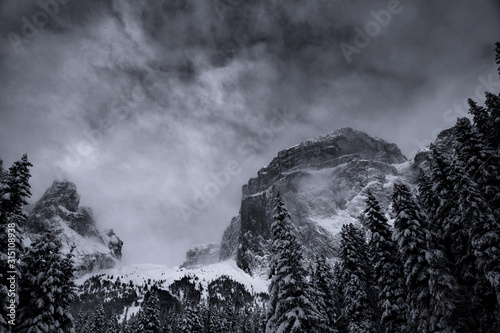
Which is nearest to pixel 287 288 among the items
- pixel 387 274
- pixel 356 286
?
pixel 387 274

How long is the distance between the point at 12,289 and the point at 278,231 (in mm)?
17347

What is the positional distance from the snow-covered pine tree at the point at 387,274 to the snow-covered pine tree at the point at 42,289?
26536 millimetres

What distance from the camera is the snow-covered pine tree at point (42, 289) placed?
22391 millimetres

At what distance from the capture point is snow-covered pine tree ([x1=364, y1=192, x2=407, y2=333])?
2583cm

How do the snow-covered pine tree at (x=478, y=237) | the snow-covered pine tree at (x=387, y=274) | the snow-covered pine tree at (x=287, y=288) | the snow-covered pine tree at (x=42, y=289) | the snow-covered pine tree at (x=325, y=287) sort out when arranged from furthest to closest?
the snow-covered pine tree at (x=325, y=287) < the snow-covered pine tree at (x=387, y=274) < the snow-covered pine tree at (x=42, y=289) < the snow-covered pine tree at (x=478, y=237) < the snow-covered pine tree at (x=287, y=288)

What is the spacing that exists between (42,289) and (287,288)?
60.0 feet

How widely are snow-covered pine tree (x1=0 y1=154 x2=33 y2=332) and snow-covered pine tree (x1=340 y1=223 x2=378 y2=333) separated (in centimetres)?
2742

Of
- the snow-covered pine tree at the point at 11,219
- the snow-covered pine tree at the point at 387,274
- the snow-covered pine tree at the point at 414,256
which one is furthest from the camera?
the snow-covered pine tree at the point at 387,274

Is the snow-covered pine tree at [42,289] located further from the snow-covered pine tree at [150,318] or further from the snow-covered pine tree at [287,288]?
the snow-covered pine tree at [287,288]

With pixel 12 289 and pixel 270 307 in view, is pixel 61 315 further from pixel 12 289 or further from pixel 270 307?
pixel 270 307

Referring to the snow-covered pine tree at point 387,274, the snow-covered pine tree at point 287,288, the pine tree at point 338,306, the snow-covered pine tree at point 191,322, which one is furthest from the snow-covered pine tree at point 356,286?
the snow-covered pine tree at point 191,322

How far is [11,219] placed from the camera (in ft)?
61.4

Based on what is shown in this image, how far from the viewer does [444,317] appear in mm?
21281

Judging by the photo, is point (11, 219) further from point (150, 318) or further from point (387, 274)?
point (387, 274)
